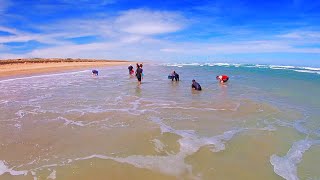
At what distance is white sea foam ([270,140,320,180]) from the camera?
7.07 meters

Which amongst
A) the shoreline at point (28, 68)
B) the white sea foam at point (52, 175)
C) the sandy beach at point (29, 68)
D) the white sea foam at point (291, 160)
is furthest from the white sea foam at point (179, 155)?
the sandy beach at point (29, 68)

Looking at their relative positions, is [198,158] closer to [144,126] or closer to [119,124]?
[144,126]

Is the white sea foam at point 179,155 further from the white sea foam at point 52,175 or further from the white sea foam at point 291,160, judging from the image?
the white sea foam at point 291,160

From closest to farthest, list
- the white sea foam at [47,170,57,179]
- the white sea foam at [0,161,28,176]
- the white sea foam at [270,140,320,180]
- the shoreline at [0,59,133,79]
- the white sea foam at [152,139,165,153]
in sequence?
1. the white sea foam at [47,170,57,179]
2. the white sea foam at [0,161,28,176]
3. the white sea foam at [270,140,320,180]
4. the white sea foam at [152,139,165,153]
5. the shoreline at [0,59,133,79]

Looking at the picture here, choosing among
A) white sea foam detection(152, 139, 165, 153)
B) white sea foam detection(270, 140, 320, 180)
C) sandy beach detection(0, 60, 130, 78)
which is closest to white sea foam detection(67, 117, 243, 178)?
white sea foam detection(152, 139, 165, 153)

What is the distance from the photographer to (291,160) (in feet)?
25.9

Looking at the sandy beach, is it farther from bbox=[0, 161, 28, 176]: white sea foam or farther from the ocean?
bbox=[0, 161, 28, 176]: white sea foam

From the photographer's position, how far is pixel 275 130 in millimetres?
10781

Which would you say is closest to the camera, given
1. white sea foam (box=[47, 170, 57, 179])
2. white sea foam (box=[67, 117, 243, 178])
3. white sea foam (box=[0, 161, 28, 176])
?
white sea foam (box=[47, 170, 57, 179])

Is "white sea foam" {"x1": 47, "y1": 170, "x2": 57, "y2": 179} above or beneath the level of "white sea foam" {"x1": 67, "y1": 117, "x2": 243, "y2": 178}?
beneath

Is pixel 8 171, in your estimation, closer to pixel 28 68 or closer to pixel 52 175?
pixel 52 175

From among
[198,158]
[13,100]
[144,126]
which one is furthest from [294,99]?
[13,100]

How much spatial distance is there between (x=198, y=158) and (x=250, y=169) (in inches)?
52.8

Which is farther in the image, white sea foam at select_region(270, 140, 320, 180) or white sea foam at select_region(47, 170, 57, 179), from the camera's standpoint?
white sea foam at select_region(270, 140, 320, 180)
